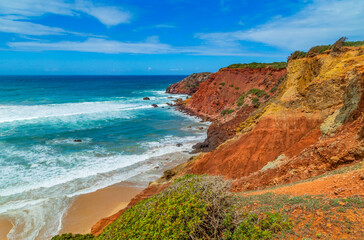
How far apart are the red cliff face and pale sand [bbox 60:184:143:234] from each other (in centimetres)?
2673

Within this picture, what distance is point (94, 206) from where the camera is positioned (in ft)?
49.5

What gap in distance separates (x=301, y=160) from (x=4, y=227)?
1648 centimetres

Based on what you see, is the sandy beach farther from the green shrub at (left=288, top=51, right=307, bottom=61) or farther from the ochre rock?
the green shrub at (left=288, top=51, right=307, bottom=61)

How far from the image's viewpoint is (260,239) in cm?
515

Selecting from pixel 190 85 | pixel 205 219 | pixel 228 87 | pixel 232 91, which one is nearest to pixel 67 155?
pixel 205 219

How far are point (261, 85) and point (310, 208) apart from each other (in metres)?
36.0

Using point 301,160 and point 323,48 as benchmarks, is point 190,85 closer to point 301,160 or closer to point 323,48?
point 323,48

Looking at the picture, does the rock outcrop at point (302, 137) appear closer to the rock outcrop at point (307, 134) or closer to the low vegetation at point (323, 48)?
the rock outcrop at point (307, 134)

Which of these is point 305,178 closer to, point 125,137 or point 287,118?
point 287,118

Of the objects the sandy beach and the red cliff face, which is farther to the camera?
the red cliff face

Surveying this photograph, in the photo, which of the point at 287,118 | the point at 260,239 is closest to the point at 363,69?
the point at 287,118

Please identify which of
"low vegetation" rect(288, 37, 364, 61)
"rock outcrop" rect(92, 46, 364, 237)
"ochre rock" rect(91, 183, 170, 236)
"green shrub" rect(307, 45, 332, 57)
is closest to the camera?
"rock outcrop" rect(92, 46, 364, 237)

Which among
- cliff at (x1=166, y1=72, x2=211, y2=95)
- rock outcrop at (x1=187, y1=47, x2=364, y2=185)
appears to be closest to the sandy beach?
rock outcrop at (x1=187, y1=47, x2=364, y2=185)

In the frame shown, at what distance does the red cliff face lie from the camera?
39.3m
